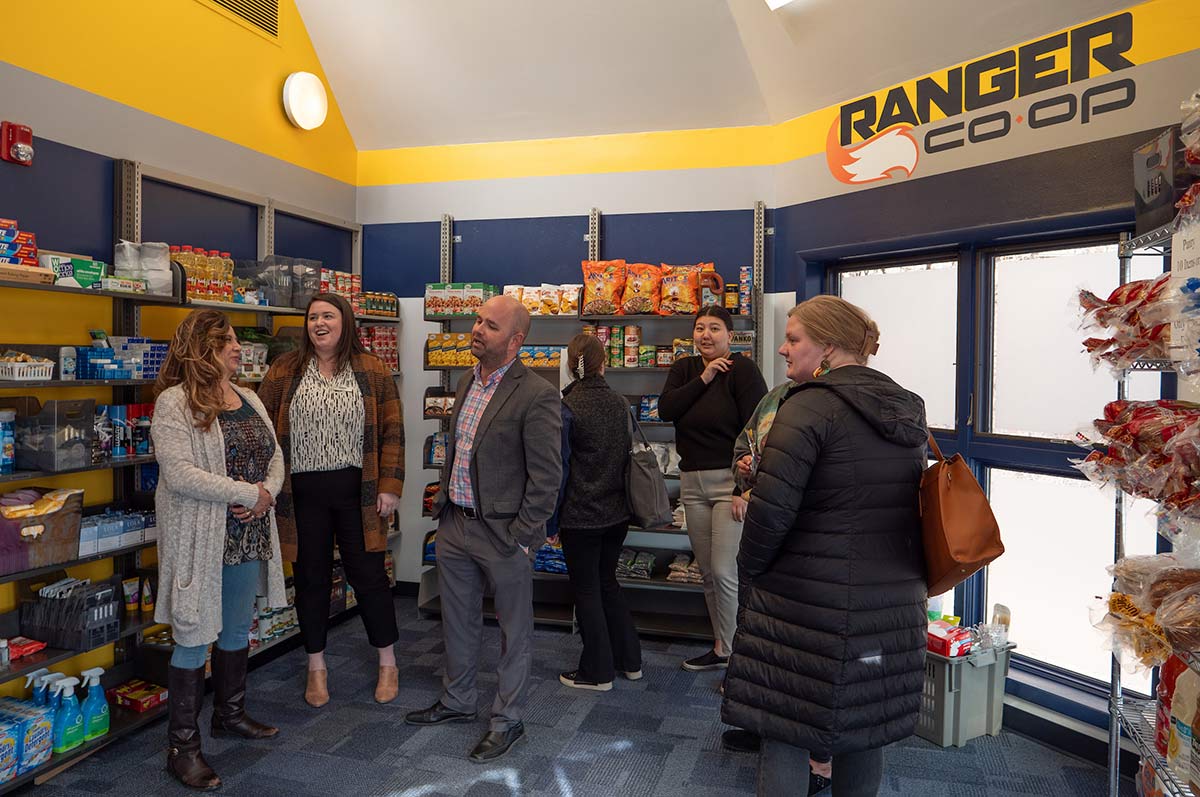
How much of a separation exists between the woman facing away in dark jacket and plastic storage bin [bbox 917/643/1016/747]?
134 cm

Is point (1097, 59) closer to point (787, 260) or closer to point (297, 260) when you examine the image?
point (787, 260)

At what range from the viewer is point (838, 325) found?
2434 mm

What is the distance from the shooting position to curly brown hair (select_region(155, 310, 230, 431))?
3.16 meters

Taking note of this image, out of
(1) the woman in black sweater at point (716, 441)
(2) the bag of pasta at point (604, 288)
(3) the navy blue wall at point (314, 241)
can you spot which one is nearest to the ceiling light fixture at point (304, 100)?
(3) the navy blue wall at point (314, 241)

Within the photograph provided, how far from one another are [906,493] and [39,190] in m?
3.72

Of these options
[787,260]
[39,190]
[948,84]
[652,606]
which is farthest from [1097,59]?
[39,190]

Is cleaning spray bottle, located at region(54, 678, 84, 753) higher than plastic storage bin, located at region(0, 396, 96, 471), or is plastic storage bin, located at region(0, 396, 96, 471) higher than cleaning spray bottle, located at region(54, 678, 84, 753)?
plastic storage bin, located at region(0, 396, 96, 471)

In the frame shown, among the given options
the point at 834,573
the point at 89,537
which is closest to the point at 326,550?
the point at 89,537

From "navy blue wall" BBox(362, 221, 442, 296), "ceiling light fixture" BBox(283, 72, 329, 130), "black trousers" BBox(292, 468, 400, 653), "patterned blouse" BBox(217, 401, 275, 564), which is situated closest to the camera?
"patterned blouse" BBox(217, 401, 275, 564)

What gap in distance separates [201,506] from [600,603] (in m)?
1.88

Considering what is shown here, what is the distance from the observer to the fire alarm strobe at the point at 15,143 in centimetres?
336

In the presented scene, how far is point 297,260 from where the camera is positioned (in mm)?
4668

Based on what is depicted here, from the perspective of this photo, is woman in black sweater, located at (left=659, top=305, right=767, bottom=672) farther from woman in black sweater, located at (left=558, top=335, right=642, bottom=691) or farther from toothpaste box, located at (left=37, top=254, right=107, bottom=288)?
toothpaste box, located at (left=37, top=254, right=107, bottom=288)

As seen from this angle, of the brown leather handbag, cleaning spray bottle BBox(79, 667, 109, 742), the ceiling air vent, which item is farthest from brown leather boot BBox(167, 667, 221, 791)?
the ceiling air vent
